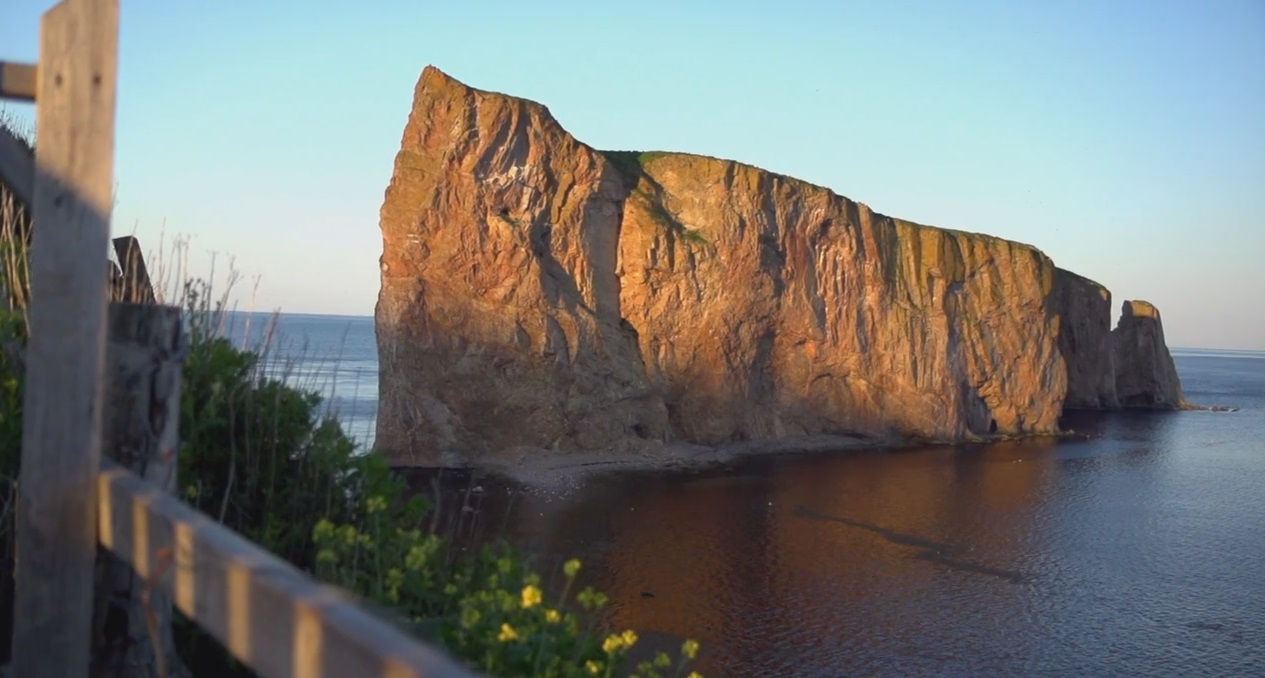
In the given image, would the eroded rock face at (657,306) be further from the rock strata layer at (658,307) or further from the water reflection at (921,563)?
the water reflection at (921,563)

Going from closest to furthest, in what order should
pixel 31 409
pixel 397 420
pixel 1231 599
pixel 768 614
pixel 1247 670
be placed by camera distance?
pixel 31 409
pixel 1247 670
pixel 768 614
pixel 1231 599
pixel 397 420

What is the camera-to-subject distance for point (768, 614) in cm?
1936

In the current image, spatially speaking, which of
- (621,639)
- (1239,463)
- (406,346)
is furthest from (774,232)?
(621,639)

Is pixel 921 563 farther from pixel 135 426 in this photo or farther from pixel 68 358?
pixel 68 358

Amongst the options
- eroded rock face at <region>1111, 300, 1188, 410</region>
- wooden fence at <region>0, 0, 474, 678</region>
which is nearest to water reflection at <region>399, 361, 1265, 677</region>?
wooden fence at <region>0, 0, 474, 678</region>

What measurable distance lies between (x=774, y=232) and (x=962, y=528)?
61.4 ft

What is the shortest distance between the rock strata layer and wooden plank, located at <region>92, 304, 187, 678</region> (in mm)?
30482

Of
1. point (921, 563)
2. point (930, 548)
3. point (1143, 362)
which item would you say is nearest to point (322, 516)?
point (921, 563)

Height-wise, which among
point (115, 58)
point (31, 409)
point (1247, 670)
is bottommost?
point (1247, 670)

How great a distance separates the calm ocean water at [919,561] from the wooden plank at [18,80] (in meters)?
2.69

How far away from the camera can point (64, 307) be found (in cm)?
291

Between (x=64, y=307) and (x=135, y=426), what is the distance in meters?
0.54

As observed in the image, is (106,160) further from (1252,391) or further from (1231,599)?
(1252,391)

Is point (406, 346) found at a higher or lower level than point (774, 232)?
lower
